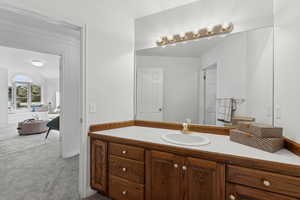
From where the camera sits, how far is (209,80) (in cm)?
199

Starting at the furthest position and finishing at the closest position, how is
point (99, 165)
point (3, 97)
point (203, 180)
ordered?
point (3, 97), point (99, 165), point (203, 180)

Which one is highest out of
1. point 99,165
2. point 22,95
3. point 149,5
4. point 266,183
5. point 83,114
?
point 149,5

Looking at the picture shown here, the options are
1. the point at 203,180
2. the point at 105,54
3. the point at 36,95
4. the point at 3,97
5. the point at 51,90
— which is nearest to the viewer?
the point at 203,180

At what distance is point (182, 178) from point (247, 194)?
1.56 ft

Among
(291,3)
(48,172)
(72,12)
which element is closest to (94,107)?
(72,12)

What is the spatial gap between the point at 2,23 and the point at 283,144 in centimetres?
410

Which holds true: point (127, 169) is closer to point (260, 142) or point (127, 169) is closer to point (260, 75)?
point (260, 142)

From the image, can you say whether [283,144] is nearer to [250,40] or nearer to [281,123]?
[281,123]

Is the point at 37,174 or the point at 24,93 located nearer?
the point at 37,174

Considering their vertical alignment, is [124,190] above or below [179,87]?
below

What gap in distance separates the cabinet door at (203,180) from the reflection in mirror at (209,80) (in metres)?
0.79

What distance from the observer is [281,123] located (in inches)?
53.6

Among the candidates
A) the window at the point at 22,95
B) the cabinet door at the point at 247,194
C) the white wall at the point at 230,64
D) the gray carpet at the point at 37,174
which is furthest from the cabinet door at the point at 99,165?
the window at the point at 22,95

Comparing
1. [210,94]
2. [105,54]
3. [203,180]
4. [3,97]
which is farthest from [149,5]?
[3,97]
